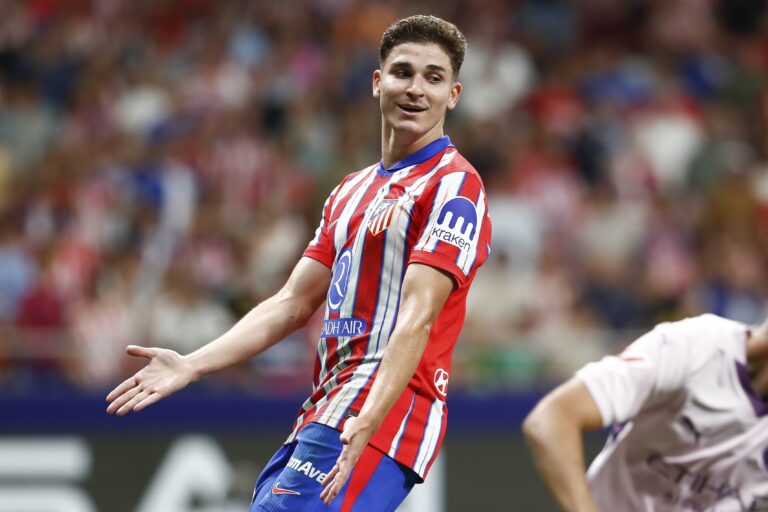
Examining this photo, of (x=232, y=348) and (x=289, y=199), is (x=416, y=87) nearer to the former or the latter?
(x=232, y=348)

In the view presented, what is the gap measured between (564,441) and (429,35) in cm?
142

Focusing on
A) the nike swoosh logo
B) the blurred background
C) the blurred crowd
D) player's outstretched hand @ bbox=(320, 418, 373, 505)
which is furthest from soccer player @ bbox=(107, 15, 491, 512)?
the blurred crowd

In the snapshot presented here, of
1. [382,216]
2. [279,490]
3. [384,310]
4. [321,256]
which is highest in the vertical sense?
[382,216]

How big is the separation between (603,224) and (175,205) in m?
3.66

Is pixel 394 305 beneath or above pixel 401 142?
beneath

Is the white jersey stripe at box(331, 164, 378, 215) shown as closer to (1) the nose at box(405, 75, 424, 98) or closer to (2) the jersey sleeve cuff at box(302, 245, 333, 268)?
(2) the jersey sleeve cuff at box(302, 245, 333, 268)

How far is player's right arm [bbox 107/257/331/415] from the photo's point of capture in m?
4.31

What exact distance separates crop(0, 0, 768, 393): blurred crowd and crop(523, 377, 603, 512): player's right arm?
5.12 metres

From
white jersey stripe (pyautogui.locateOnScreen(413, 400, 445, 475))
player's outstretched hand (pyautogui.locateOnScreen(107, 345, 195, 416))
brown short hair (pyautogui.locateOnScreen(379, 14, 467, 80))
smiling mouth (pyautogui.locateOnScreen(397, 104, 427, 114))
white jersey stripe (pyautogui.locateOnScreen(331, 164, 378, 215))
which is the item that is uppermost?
brown short hair (pyautogui.locateOnScreen(379, 14, 467, 80))

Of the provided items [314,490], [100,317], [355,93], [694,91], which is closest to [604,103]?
[694,91]

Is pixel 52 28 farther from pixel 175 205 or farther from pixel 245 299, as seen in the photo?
pixel 245 299

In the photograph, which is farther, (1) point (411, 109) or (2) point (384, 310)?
(1) point (411, 109)

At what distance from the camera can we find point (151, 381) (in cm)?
437

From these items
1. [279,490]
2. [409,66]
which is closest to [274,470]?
[279,490]
